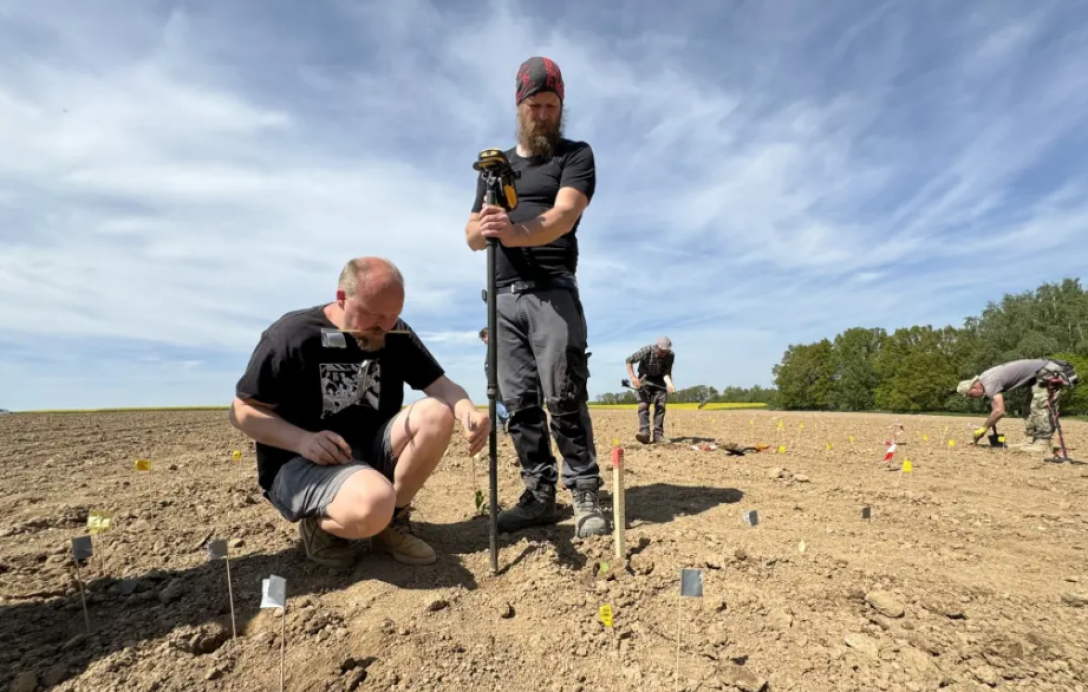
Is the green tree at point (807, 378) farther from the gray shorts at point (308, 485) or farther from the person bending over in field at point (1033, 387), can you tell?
the gray shorts at point (308, 485)

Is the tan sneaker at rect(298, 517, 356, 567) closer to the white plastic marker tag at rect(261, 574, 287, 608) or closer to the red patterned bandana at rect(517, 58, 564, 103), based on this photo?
the white plastic marker tag at rect(261, 574, 287, 608)

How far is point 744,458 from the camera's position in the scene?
6.33m

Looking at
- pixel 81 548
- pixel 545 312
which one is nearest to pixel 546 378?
pixel 545 312

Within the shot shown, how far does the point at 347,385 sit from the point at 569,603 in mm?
1344

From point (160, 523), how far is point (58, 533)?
519mm

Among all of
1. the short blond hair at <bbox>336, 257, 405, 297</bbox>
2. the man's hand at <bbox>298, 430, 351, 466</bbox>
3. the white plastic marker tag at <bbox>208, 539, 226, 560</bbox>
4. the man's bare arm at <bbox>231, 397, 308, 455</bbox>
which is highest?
the short blond hair at <bbox>336, 257, 405, 297</bbox>

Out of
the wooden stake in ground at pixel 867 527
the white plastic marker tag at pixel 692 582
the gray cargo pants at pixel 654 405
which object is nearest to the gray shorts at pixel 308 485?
the white plastic marker tag at pixel 692 582

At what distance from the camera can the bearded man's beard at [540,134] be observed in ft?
9.95

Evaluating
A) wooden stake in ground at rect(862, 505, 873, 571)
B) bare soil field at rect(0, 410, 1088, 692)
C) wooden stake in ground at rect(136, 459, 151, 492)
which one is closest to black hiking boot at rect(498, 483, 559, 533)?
bare soil field at rect(0, 410, 1088, 692)

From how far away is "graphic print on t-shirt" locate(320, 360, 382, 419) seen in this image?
263 centimetres

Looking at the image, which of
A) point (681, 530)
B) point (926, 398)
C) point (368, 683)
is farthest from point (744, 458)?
point (926, 398)

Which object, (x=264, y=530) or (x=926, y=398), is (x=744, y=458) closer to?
(x=264, y=530)

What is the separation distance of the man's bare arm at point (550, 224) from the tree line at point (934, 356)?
3790 cm

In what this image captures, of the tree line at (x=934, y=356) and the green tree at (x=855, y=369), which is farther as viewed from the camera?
the green tree at (x=855, y=369)
